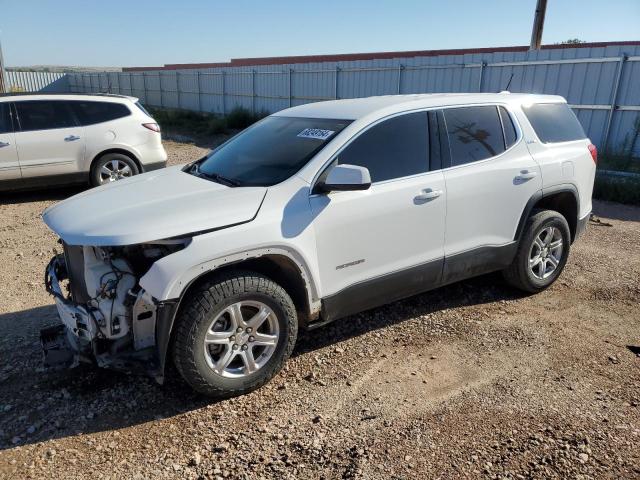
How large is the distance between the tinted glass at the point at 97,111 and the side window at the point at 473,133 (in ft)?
21.8

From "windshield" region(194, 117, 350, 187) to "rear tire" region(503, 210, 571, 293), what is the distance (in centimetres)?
209

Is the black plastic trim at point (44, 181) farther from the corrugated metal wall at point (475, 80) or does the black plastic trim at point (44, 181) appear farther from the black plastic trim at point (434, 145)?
the corrugated metal wall at point (475, 80)

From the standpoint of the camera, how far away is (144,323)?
121 inches

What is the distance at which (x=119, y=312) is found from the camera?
118 inches

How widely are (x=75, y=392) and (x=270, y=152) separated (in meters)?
2.13

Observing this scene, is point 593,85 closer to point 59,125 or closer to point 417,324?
point 417,324

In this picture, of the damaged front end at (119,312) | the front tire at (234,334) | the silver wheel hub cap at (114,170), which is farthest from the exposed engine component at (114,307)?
the silver wheel hub cap at (114,170)

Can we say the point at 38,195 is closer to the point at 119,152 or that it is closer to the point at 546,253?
the point at 119,152

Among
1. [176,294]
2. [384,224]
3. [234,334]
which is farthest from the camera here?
[384,224]

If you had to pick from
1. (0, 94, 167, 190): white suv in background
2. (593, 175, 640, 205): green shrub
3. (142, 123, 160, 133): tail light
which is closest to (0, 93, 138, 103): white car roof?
(0, 94, 167, 190): white suv in background

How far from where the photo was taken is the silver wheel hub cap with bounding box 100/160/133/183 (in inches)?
345

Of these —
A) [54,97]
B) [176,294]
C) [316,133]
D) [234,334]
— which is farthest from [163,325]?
[54,97]

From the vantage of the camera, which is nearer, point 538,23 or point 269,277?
point 269,277

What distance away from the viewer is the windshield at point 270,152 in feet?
11.6
